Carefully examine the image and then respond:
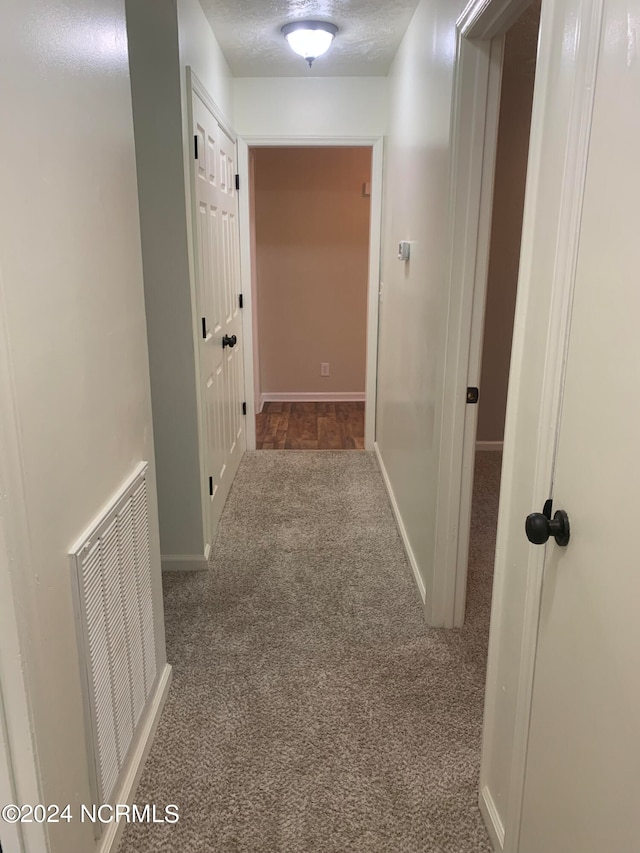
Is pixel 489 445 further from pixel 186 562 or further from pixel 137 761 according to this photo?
pixel 137 761

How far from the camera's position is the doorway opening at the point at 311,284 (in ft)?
18.0

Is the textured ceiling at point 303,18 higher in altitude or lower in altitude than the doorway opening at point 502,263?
higher

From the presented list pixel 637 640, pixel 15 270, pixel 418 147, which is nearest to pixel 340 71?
pixel 418 147

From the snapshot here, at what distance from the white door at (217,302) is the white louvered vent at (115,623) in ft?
3.77

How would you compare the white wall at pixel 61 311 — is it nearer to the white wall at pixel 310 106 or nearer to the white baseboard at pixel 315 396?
the white wall at pixel 310 106

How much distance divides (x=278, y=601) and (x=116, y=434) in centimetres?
129

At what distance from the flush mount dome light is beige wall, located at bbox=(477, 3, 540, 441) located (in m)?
1.02

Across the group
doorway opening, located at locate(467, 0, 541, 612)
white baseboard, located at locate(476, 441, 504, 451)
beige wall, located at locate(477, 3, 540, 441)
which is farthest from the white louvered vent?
white baseboard, located at locate(476, 441, 504, 451)

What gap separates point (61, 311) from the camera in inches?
47.5

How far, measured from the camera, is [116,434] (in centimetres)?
156

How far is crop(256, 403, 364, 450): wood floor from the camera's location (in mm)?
4699

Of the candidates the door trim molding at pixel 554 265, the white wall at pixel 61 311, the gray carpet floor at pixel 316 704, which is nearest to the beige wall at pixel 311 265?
the gray carpet floor at pixel 316 704

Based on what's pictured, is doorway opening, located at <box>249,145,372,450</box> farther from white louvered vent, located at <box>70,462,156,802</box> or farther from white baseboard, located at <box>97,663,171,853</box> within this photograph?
white louvered vent, located at <box>70,462,156,802</box>

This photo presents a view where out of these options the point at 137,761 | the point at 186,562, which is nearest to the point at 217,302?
the point at 186,562
